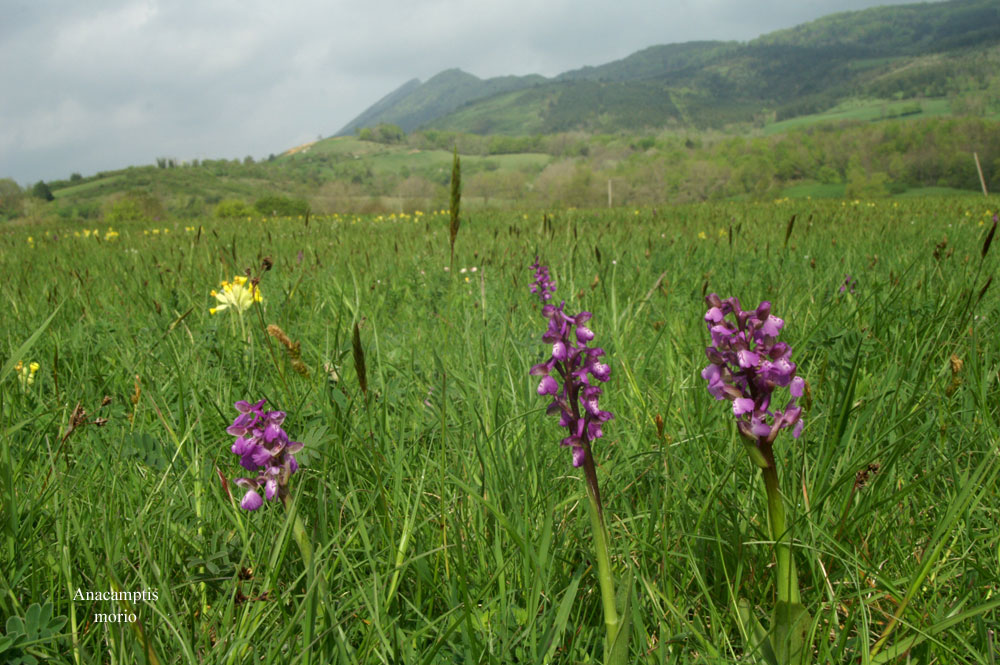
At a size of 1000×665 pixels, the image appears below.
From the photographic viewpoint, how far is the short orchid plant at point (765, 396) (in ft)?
2.86

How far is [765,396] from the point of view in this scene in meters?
0.91

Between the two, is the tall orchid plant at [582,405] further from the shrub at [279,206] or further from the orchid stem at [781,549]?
the shrub at [279,206]

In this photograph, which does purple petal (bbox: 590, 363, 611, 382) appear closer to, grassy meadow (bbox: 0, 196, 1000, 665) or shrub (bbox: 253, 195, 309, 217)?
grassy meadow (bbox: 0, 196, 1000, 665)

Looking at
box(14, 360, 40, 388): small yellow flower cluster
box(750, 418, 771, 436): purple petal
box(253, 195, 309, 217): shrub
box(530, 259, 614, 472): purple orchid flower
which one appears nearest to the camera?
box(750, 418, 771, 436): purple petal

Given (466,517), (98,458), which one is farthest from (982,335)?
(98,458)

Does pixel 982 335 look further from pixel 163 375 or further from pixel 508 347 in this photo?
pixel 163 375

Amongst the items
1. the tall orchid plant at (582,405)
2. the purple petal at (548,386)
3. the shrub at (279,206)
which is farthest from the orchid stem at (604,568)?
the shrub at (279,206)

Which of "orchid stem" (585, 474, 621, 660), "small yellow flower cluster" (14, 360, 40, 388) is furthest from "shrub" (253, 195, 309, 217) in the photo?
"orchid stem" (585, 474, 621, 660)

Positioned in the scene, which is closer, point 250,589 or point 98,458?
point 250,589

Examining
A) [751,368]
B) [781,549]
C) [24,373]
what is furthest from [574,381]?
[24,373]

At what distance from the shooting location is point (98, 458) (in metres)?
1.59

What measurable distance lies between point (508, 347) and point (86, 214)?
329 feet

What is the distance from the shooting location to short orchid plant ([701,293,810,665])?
2.86 feet

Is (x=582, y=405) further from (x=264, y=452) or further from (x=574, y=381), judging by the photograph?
(x=264, y=452)
